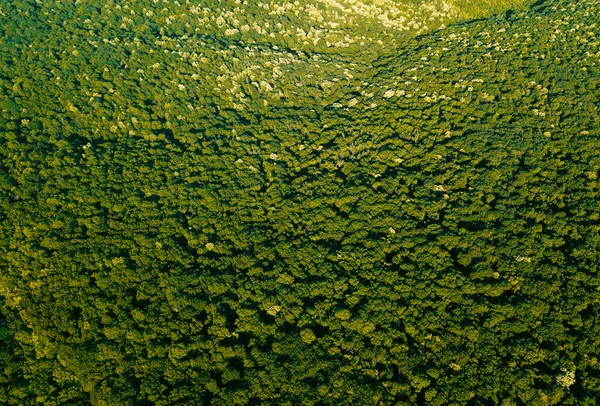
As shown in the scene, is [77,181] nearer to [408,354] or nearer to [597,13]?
[408,354]

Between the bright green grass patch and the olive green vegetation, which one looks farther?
the bright green grass patch

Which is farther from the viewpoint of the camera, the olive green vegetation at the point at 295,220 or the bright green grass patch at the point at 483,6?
the bright green grass patch at the point at 483,6

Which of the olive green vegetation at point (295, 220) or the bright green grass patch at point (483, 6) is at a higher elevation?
the bright green grass patch at point (483, 6)

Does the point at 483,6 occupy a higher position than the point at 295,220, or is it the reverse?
the point at 483,6

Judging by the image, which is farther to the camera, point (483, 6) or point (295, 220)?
point (483, 6)

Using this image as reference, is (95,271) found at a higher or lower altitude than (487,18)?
lower

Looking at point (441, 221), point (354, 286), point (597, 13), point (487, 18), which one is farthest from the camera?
point (487, 18)

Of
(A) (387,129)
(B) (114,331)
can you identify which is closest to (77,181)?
(B) (114,331)

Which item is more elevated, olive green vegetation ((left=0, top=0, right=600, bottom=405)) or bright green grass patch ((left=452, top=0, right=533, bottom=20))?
bright green grass patch ((left=452, top=0, right=533, bottom=20))
